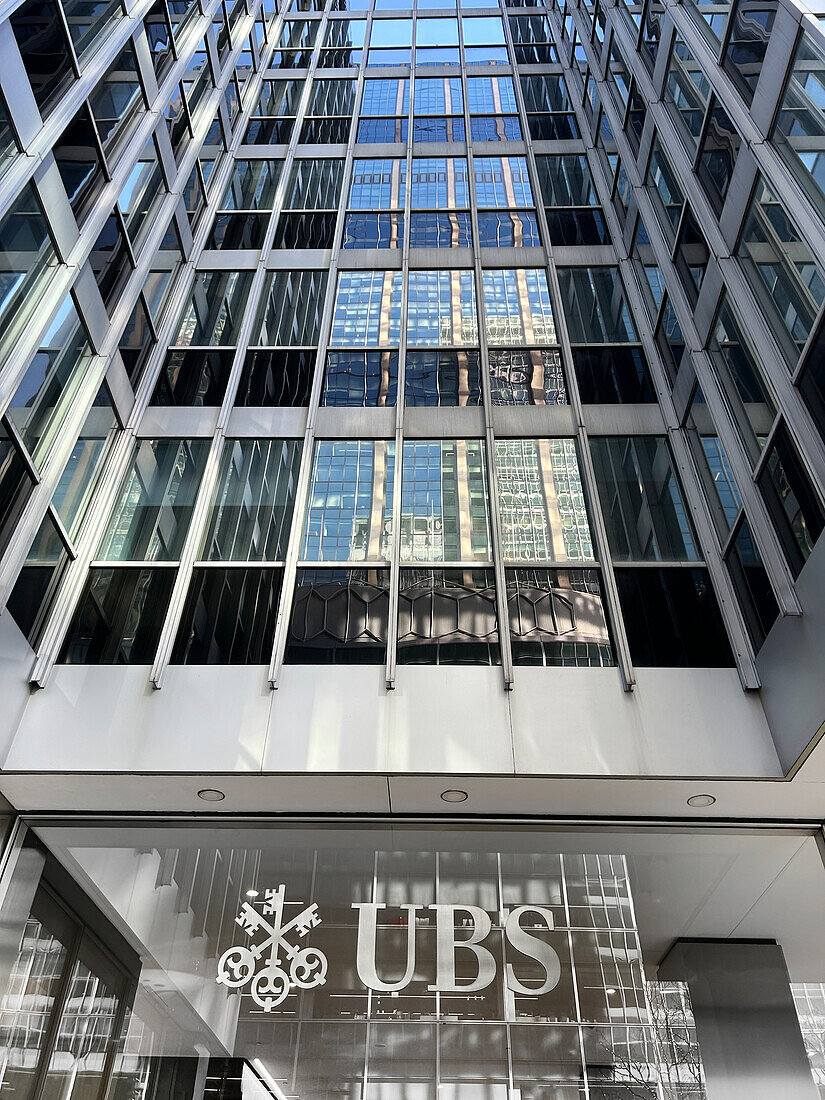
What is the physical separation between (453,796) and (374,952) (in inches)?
68.2

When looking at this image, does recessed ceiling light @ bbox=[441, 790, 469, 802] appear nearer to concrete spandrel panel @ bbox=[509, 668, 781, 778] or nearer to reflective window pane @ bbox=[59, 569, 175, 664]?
concrete spandrel panel @ bbox=[509, 668, 781, 778]

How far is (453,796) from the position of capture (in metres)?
9.39

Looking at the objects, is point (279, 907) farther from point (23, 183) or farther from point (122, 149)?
point (122, 149)

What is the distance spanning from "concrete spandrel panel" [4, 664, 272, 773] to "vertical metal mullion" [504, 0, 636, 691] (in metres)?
3.98

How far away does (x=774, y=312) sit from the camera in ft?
31.3

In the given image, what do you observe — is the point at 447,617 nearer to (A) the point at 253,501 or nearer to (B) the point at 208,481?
(A) the point at 253,501

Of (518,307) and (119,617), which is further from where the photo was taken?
(518,307)

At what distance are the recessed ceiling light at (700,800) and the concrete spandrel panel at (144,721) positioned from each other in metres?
4.57

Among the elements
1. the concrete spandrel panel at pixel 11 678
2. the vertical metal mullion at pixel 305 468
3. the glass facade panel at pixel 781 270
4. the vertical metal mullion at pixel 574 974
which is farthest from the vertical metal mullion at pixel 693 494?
the concrete spandrel panel at pixel 11 678

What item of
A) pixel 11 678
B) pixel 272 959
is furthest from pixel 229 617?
pixel 272 959

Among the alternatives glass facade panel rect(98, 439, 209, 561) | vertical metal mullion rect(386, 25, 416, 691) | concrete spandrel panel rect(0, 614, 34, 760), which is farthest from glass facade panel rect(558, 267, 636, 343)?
concrete spandrel panel rect(0, 614, 34, 760)

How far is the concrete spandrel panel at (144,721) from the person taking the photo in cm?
909

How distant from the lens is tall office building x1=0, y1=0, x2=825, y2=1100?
8.55 metres

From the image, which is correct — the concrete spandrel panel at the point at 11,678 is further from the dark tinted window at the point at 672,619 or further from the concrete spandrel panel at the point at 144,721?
the dark tinted window at the point at 672,619
